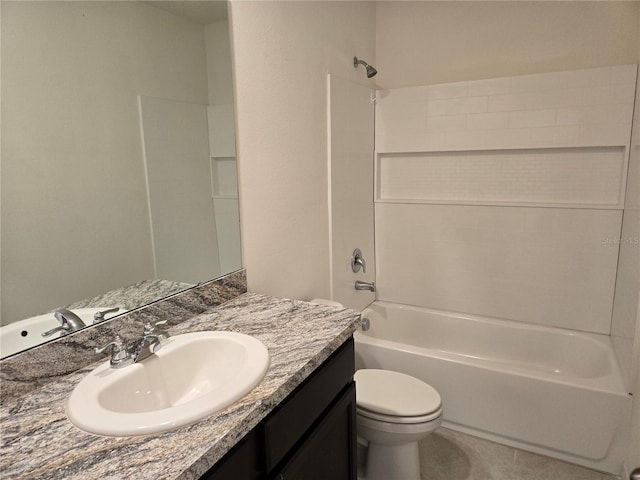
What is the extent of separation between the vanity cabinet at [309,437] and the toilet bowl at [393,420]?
27 cm

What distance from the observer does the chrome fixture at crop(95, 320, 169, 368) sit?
40.7 inches

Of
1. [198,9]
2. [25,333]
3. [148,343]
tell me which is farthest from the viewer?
[198,9]

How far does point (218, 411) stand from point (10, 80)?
859 mm

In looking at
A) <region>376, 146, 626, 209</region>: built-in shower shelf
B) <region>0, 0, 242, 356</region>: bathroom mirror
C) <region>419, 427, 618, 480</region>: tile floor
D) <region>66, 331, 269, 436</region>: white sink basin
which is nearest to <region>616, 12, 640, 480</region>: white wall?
<region>419, 427, 618, 480</region>: tile floor

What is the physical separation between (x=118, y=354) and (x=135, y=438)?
32 cm

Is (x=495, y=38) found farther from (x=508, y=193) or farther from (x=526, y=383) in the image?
(x=526, y=383)

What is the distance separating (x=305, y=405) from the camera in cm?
108

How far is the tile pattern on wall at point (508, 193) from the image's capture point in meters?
2.27

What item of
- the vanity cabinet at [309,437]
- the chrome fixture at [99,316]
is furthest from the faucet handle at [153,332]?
the vanity cabinet at [309,437]

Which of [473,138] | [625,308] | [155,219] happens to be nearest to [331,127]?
[473,138]

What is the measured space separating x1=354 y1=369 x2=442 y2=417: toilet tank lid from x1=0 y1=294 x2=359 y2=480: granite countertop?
2.11 feet

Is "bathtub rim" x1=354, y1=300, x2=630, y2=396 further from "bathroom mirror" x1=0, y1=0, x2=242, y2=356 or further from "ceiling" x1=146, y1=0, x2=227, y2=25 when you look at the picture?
"ceiling" x1=146, y1=0, x2=227, y2=25

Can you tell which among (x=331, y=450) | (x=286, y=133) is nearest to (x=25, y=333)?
(x=331, y=450)

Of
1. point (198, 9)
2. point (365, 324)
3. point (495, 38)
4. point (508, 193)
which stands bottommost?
point (365, 324)
